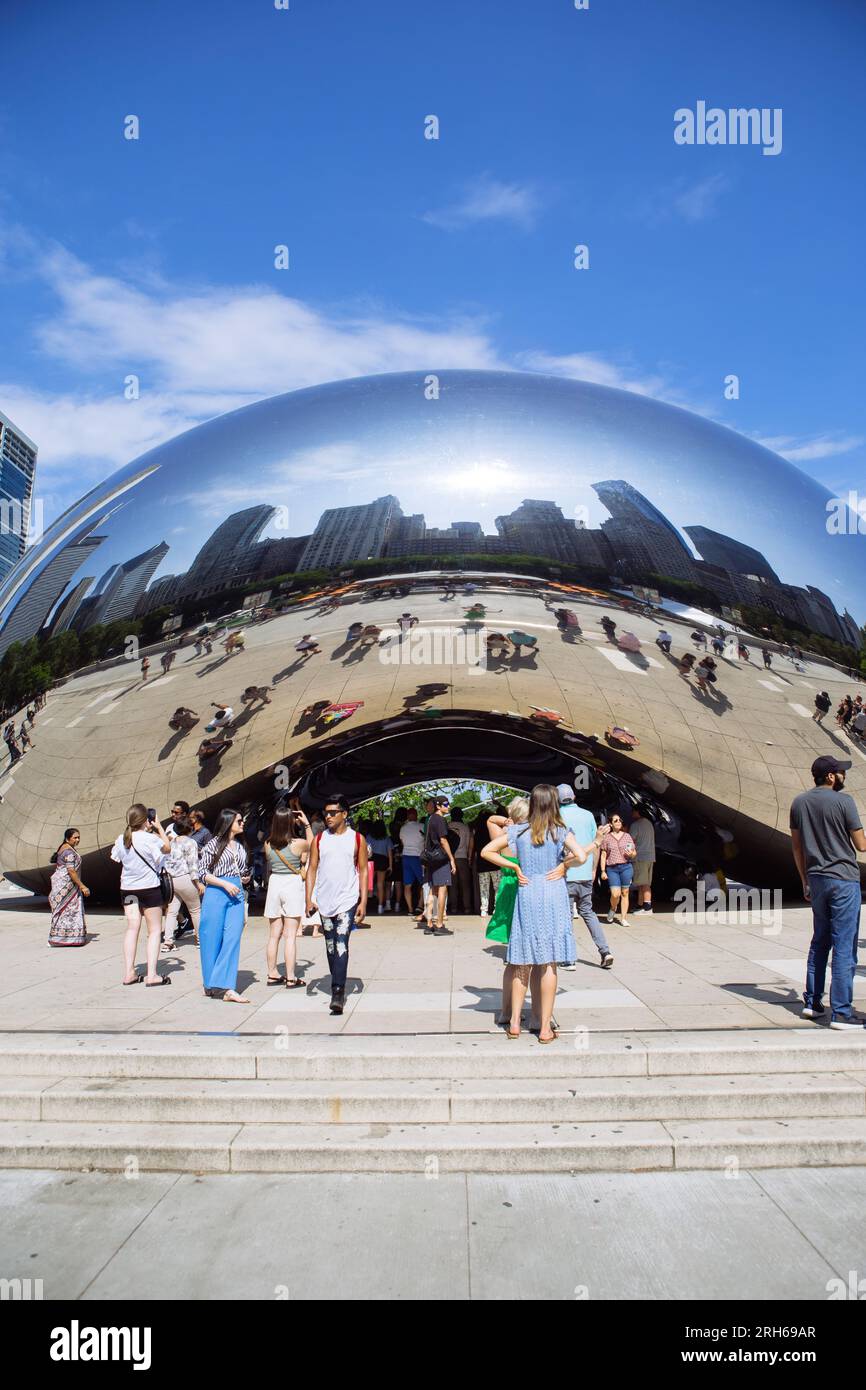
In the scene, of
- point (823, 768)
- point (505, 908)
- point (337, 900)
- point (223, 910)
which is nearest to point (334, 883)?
point (337, 900)

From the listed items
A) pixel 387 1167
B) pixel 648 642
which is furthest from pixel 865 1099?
pixel 648 642

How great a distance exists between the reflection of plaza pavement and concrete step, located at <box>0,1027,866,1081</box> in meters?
4.14

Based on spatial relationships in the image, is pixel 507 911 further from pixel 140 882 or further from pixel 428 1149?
pixel 140 882

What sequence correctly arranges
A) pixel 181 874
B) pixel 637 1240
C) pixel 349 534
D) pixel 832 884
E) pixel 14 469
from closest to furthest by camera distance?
pixel 637 1240, pixel 832 884, pixel 349 534, pixel 181 874, pixel 14 469

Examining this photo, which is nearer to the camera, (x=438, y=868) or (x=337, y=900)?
(x=337, y=900)

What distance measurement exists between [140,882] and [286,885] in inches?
41.5

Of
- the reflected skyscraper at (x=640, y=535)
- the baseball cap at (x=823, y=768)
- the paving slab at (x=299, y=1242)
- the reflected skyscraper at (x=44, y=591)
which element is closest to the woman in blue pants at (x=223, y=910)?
the paving slab at (x=299, y=1242)

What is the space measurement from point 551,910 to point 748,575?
486cm

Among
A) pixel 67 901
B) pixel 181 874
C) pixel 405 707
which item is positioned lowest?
pixel 67 901

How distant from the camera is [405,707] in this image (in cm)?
896

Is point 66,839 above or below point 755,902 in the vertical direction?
above

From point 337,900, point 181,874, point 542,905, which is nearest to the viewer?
Answer: point 542,905

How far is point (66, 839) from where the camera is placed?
8.56m
